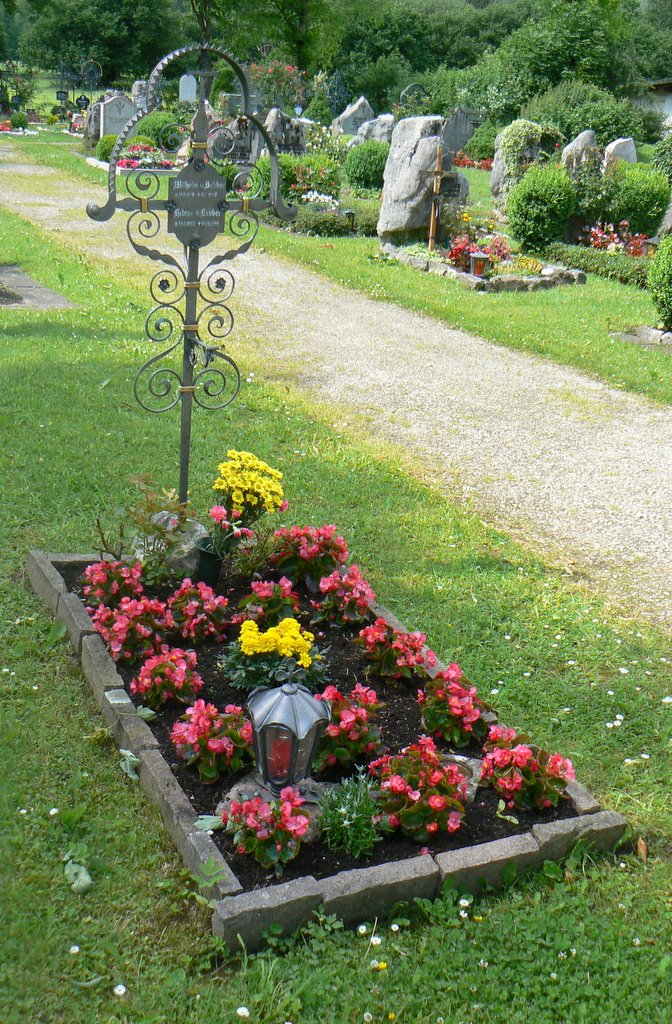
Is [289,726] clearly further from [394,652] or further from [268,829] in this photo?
[394,652]

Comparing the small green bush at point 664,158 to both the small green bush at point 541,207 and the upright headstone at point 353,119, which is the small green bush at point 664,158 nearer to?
the small green bush at point 541,207

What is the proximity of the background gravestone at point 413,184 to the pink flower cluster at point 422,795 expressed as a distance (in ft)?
40.8

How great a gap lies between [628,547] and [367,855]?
3175mm

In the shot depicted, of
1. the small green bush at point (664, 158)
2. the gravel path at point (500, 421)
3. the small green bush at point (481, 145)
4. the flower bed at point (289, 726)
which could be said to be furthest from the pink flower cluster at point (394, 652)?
the small green bush at point (481, 145)

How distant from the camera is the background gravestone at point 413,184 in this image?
47.3 ft

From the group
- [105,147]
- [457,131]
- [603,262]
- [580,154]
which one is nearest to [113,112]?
[105,147]

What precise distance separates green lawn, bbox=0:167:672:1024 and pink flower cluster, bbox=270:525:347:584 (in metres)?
0.41

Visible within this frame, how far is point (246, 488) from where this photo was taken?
4.51 metres

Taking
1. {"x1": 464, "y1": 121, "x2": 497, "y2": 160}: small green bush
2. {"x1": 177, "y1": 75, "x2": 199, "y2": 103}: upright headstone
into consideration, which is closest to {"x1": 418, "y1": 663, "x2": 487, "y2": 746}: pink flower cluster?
{"x1": 177, "y1": 75, "x2": 199, "y2": 103}: upright headstone

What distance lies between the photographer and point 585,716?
3975 millimetres

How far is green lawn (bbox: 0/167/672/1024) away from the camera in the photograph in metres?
2.62

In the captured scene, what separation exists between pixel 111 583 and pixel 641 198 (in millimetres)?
13684

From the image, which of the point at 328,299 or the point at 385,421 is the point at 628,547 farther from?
the point at 328,299

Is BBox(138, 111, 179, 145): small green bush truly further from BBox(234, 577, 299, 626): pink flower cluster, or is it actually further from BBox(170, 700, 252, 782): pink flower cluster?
BBox(170, 700, 252, 782): pink flower cluster
